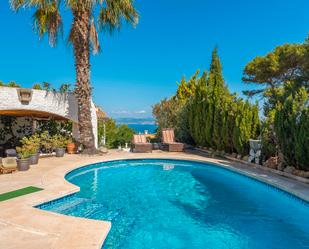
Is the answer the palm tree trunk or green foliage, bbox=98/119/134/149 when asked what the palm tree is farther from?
green foliage, bbox=98/119/134/149

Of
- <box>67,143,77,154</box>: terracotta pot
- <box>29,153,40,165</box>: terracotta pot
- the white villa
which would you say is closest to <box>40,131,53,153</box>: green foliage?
<box>67,143,77,154</box>: terracotta pot

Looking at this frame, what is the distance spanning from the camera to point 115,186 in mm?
8984

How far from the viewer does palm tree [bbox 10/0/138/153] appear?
12.6m

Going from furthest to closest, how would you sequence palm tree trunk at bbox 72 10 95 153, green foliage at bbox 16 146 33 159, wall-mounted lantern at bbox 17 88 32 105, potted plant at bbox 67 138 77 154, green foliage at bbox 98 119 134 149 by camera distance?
1. green foliage at bbox 98 119 134 149
2. potted plant at bbox 67 138 77 154
3. palm tree trunk at bbox 72 10 95 153
4. wall-mounted lantern at bbox 17 88 32 105
5. green foliage at bbox 16 146 33 159

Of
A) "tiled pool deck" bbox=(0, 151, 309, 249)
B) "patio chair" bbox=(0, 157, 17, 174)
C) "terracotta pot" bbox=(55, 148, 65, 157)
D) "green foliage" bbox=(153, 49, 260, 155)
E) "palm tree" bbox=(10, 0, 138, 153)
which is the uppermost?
"palm tree" bbox=(10, 0, 138, 153)

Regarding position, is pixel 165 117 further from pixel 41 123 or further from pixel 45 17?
pixel 45 17

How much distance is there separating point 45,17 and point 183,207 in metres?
12.0

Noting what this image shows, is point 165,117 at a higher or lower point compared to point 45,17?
lower

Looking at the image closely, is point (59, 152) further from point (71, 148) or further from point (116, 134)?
point (116, 134)

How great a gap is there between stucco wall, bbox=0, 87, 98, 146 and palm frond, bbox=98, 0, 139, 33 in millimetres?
4699

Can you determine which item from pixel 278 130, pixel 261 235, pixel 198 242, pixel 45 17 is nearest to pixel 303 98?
pixel 278 130

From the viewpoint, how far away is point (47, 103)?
13117 mm

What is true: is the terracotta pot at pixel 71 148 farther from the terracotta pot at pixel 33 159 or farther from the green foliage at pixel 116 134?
the green foliage at pixel 116 134

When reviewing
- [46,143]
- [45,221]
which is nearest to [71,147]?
[46,143]
